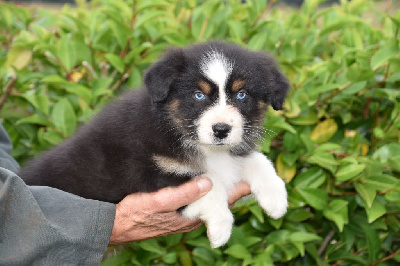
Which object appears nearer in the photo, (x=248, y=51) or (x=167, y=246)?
(x=248, y=51)

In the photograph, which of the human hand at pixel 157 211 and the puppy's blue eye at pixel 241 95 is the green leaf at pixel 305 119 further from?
the puppy's blue eye at pixel 241 95

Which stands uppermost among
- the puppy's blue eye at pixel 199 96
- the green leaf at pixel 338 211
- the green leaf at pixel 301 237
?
the puppy's blue eye at pixel 199 96

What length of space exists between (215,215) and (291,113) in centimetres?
115

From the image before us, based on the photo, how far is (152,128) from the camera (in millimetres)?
3000

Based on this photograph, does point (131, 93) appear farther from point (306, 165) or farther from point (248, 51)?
point (306, 165)

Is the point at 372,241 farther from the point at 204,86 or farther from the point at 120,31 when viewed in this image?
the point at 120,31

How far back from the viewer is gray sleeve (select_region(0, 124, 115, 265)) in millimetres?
2648

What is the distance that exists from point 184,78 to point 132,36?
56.2 inches

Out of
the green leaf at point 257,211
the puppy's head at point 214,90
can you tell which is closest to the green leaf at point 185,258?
the green leaf at point 257,211

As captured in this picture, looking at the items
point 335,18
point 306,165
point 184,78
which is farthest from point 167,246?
point 335,18

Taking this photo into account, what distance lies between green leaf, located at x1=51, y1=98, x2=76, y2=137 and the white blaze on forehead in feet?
4.43

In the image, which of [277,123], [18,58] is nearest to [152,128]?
[277,123]

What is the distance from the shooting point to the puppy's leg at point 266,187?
313 cm

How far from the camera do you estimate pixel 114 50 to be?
4332 mm
